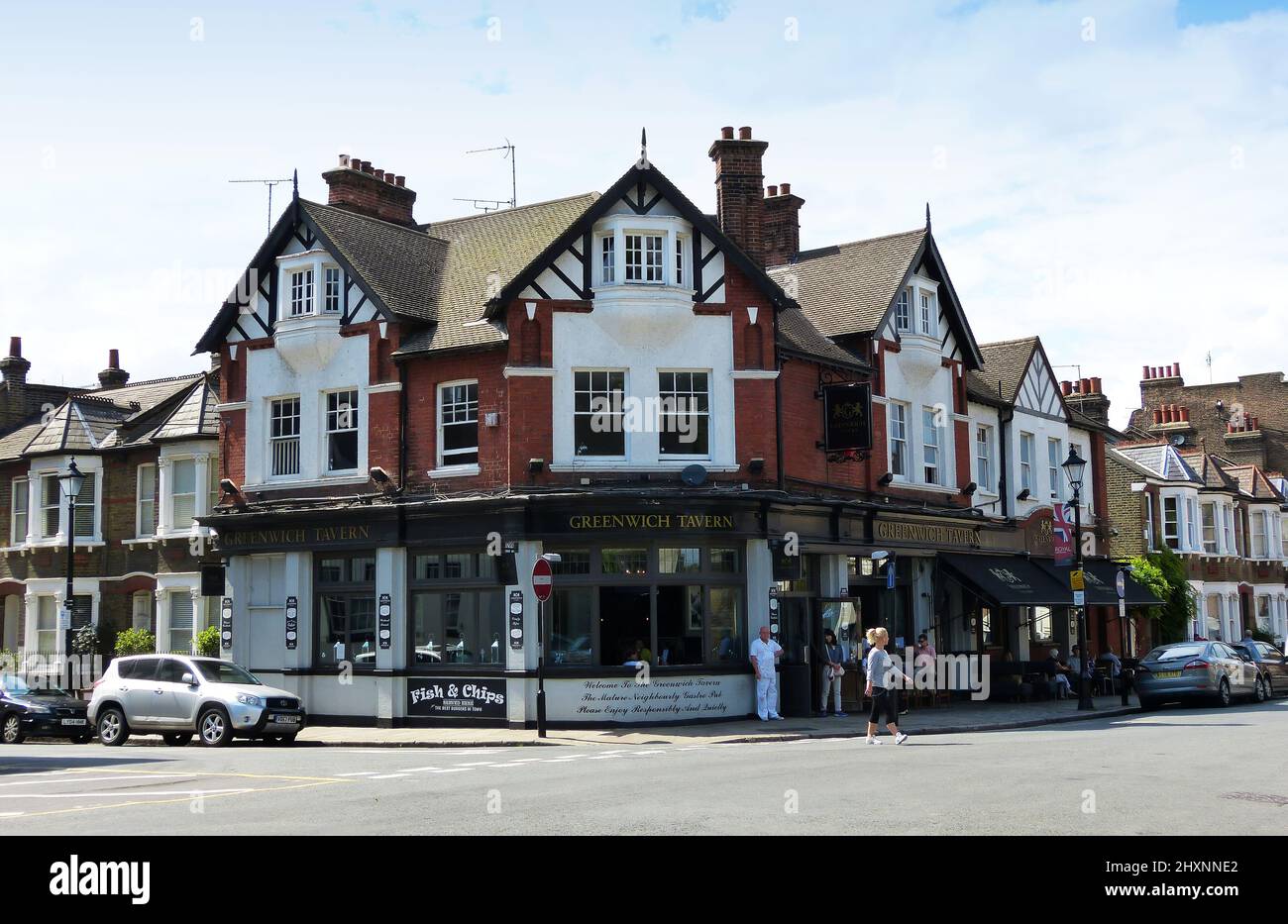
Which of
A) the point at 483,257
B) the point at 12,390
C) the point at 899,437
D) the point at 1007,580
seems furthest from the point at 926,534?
the point at 12,390

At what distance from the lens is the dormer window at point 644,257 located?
26016mm

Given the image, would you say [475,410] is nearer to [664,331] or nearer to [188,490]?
[664,331]

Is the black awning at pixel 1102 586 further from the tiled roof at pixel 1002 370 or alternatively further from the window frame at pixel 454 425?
the window frame at pixel 454 425

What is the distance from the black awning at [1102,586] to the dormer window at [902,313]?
7942 mm

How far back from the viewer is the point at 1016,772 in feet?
48.8

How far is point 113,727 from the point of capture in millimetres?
24000

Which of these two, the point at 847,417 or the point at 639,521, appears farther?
the point at 847,417

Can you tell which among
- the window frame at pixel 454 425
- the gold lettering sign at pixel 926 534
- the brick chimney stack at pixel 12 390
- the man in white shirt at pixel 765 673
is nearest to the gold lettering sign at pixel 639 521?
the man in white shirt at pixel 765 673

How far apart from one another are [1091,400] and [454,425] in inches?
983

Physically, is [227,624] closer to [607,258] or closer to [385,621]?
[385,621]

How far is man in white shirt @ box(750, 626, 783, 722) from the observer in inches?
987

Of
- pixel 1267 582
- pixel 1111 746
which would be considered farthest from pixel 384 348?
pixel 1267 582

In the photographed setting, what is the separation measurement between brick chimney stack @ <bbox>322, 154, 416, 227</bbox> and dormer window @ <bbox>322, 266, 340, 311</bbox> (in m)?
3.30

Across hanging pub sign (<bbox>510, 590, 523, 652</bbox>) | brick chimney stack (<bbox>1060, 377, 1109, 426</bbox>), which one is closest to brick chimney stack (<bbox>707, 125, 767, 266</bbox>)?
hanging pub sign (<bbox>510, 590, 523, 652</bbox>)
